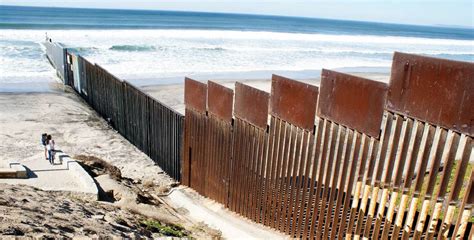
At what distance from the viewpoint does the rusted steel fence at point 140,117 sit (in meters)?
8.48

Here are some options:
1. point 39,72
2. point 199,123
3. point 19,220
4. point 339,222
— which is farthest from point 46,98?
point 339,222

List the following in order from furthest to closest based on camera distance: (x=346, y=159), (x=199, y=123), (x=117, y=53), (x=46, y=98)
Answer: (x=117, y=53) < (x=46, y=98) < (x=199, y=123) < (x=346, y=159)

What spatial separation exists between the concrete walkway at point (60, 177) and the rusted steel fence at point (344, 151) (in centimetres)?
202

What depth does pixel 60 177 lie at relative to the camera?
773cm

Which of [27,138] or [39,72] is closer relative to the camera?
[27,138]

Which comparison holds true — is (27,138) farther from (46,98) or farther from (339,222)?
(339,222)

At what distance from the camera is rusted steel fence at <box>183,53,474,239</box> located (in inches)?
135

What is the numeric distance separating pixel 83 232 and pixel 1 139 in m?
8.27

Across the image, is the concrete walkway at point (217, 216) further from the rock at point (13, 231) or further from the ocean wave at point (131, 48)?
the ocean wave at point (131, 48)

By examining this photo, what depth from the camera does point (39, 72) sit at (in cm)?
2372

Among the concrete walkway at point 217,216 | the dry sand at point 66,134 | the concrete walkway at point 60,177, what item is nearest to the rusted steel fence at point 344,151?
the concrete walkway at point 217,216

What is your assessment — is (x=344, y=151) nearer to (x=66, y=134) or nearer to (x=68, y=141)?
(x=68, y=141)

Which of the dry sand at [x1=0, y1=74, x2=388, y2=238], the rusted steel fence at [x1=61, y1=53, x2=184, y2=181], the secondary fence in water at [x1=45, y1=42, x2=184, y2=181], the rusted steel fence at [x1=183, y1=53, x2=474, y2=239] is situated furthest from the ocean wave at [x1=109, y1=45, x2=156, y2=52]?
the rusted steel fence at [x1=183, y1=53, x2=474, y2=239]

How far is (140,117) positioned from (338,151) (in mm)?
6694
